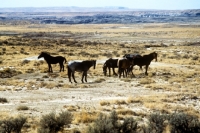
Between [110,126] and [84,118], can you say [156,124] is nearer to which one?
[110,126]

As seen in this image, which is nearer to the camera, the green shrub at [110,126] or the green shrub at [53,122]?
the green shrub at [110,126]

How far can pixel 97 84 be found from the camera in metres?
22.6

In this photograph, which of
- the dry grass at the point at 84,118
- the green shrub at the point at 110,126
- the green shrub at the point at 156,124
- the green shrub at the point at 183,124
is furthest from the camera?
the dry grass at the point at 84,118

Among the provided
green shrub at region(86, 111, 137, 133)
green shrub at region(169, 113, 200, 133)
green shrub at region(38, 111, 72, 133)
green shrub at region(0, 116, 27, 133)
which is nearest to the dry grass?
green shrub at region(38, 111, 72, 133)

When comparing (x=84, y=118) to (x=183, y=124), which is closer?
(x=183, y=124)

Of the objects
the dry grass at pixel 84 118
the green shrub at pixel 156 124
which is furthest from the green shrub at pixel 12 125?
the green shrub at pixel 156 124

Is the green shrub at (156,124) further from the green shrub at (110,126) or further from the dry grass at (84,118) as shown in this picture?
the dry grass at (84,118)

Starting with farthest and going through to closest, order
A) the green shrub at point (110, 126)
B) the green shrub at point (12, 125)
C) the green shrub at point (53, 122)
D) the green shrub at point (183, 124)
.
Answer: the green shrub at point (53, 122), the green shrub at point (12, 125), the green shrub at point (183, 124), the green shrub at point (110, 126)

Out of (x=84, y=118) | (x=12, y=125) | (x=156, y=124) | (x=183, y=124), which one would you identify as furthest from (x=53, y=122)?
(x=183, y=124)

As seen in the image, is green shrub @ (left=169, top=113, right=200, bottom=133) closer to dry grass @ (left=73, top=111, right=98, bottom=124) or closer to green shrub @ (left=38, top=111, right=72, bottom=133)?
dry grass @ (left=73, top=111, right=98, bottom=124)

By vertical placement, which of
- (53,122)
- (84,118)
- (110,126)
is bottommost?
(84,118)

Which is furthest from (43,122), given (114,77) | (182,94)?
(114,77)

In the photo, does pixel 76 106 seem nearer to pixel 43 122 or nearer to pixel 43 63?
pixel 43 122

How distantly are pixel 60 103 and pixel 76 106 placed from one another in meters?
1.16
